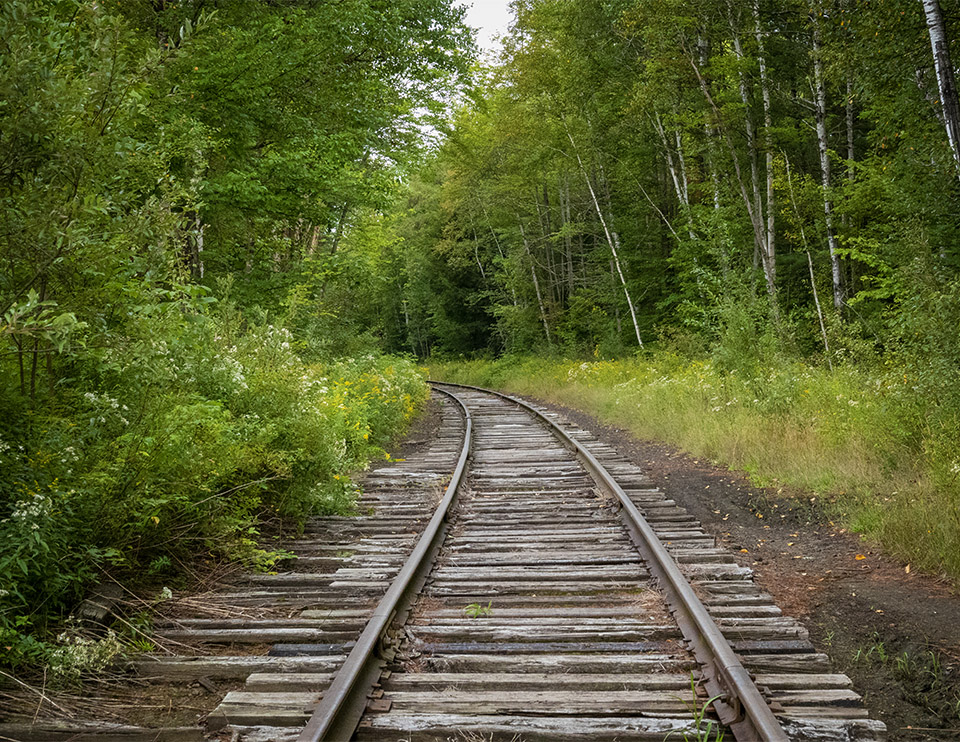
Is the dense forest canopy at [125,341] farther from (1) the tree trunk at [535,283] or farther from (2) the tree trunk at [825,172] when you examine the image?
(1) the tree trunk at [535,283]

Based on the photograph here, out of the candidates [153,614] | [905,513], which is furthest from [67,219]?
[905,513]

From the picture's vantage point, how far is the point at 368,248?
2427 cm

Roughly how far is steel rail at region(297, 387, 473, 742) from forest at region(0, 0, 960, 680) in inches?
48.6

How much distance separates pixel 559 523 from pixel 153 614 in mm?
3741

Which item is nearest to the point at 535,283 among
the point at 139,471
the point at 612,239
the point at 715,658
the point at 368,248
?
the point at 612,239

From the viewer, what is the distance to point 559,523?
6652 millimetres

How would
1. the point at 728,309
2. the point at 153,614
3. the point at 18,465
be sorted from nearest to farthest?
the point at 18,465, the point at 153,614, the point at 728,309

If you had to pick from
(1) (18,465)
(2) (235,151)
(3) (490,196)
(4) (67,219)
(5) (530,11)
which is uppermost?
(5) (530,11)

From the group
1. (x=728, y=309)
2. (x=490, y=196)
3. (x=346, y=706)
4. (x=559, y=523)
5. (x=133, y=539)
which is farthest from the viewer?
(x=490, y=196)

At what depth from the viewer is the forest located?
3.86 metres

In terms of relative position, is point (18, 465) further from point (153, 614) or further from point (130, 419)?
point (153, 614)

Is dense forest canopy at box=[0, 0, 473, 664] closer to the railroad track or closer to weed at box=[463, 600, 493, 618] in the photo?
the railroad track

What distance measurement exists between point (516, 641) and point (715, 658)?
3.58 ft

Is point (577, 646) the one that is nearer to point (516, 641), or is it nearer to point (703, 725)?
point (516, 641)
